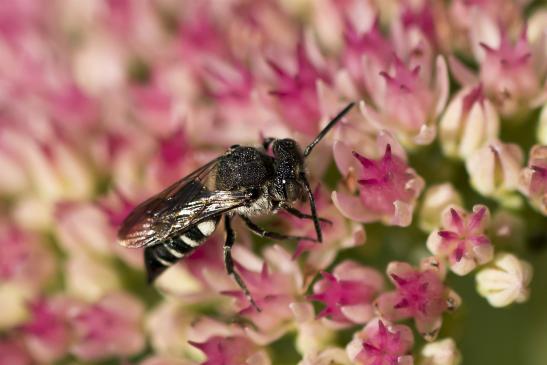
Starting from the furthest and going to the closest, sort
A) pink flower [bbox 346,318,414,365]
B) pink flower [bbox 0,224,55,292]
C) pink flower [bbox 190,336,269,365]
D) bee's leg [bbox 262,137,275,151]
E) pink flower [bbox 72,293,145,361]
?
1. pink flower [bbox 0,224,55,292]
2. pink flower [bbox 72,293,145,361]
3. bee's leg [bbox 262,137,275,151]
4. pink flower [bbox 190,336,269,365]
5. pink flower [bbox 346,318,414,365]

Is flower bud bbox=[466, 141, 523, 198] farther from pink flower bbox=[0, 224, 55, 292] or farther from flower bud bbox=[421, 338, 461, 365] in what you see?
pink flower bbox=[0, 224, 55, 292]

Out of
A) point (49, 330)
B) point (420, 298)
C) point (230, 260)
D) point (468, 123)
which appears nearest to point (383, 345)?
point (420, 298)

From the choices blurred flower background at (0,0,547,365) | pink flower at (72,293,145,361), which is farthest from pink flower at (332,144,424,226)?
pink flower at (72,293,145,361)

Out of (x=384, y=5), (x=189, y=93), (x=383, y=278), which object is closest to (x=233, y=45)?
(x=189, y=93)

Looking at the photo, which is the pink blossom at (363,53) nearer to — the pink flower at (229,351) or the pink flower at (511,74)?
the pink flower at (511,74)

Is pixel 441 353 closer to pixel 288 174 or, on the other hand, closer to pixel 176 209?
pixel 288 174

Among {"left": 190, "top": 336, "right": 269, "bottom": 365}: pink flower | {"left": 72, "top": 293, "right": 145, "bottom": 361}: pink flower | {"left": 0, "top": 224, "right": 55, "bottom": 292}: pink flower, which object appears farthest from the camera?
{"left": 0, "top": 224, "right": 55, "bottom": 292}: pink flower

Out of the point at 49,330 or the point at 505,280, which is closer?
the point at 505,280

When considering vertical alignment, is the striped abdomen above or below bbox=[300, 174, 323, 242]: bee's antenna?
above
